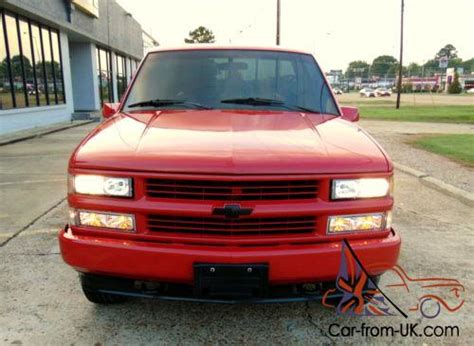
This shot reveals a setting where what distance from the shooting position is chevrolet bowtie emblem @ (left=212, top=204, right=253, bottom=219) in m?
2.31

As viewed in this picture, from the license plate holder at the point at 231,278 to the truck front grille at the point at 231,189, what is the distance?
36 cm

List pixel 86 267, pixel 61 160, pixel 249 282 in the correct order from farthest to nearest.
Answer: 1. pixel 61 160
2. pixel 86 267
3. pixel 249 282

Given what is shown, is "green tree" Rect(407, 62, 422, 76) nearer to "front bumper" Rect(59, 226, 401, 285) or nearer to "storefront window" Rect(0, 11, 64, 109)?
"storefront window" Rect(0, 11, 64, 109)

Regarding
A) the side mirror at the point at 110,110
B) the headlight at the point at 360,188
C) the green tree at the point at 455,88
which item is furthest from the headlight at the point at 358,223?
the green tree at the point at 455,88

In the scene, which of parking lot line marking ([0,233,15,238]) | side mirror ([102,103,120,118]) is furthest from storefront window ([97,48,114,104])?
side mirror ([102,103,120,118])

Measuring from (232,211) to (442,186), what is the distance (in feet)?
17.6

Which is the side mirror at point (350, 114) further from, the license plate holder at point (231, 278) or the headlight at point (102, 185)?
the headlight at point (102, 185)

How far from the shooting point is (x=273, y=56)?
3982mm

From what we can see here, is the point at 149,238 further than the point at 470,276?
No

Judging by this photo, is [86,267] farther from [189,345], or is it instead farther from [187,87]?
[187,87]

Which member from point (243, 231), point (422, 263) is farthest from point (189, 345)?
point (422, 263)

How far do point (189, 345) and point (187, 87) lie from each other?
6.61ft

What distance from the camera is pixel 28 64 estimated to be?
15.8 m

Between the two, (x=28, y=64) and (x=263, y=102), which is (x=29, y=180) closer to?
(x=263, y=102)
